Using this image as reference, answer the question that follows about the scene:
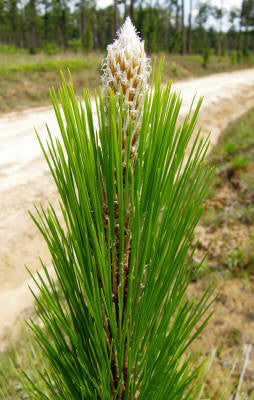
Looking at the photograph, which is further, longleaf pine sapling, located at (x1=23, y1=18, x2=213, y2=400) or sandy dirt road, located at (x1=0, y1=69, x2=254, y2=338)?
sandy dirt road, located at (x1=0, y1=69, x2=254, y2=338)

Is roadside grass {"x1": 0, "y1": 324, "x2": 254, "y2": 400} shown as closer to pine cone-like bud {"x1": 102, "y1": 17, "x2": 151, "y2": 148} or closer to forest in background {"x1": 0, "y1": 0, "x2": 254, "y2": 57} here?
pine cone-like bud {"x1": 102, "y1": 17, "x2": 151, "y2": 148}

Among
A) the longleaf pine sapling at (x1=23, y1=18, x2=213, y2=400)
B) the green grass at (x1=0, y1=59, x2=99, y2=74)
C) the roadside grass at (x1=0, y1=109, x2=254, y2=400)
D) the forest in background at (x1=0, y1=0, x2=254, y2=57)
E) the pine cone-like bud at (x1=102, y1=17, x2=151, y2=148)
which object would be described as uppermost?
the forest in background at (x1=0, y1=0, x2=254, y2=57)

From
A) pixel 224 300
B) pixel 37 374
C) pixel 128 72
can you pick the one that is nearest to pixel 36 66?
pixel 224 300

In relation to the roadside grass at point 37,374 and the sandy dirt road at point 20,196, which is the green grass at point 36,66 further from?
the roadside grass at point 37,374

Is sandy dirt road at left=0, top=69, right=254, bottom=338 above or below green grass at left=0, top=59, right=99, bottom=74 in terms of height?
below

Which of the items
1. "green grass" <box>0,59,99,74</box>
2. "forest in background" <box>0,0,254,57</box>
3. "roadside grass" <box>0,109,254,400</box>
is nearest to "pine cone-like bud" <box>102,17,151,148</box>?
"roadside grass" <box>0,109,254,400</box>

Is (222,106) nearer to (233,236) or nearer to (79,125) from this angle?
(233,236)

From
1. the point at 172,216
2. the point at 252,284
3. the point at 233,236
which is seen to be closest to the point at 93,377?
the point at 172,216

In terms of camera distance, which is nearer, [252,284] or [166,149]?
[166,149]
